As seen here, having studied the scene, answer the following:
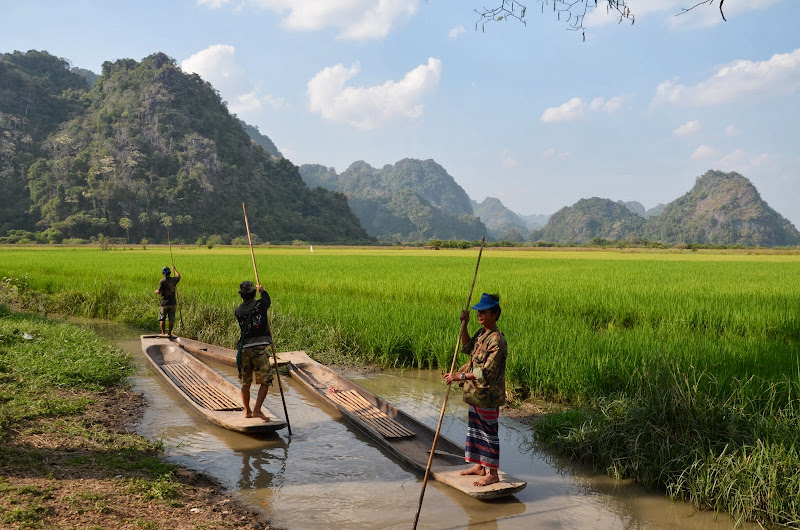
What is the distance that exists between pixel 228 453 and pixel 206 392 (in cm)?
180

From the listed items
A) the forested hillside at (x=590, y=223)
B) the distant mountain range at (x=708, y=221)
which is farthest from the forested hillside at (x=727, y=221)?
the forested hillside at (x=590, y=223)

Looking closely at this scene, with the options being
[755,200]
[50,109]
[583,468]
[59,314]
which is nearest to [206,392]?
[583,468]

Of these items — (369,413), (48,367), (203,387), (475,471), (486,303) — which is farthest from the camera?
(203,387)

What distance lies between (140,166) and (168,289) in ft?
235

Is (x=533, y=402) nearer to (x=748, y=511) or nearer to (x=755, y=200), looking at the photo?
(x=748, y=511)

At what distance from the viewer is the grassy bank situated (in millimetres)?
3479

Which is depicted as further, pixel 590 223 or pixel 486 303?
pixel 590 223

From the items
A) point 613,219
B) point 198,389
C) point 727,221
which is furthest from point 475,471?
point 613,219

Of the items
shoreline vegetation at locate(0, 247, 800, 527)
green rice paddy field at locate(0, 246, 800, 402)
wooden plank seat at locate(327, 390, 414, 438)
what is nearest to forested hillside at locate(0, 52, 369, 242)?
shoreline vegetation at locate(0, 247, 800, 527)

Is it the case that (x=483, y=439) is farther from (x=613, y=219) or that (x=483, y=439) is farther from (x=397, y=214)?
(x=613, y=219)

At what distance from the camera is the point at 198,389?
6789mm

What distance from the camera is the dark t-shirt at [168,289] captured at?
9.51 meters

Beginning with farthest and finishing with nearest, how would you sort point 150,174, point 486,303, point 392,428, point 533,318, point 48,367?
point 150,174, point 533,318, point 48,367, point 392,428, point 486,303

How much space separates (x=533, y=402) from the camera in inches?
259
